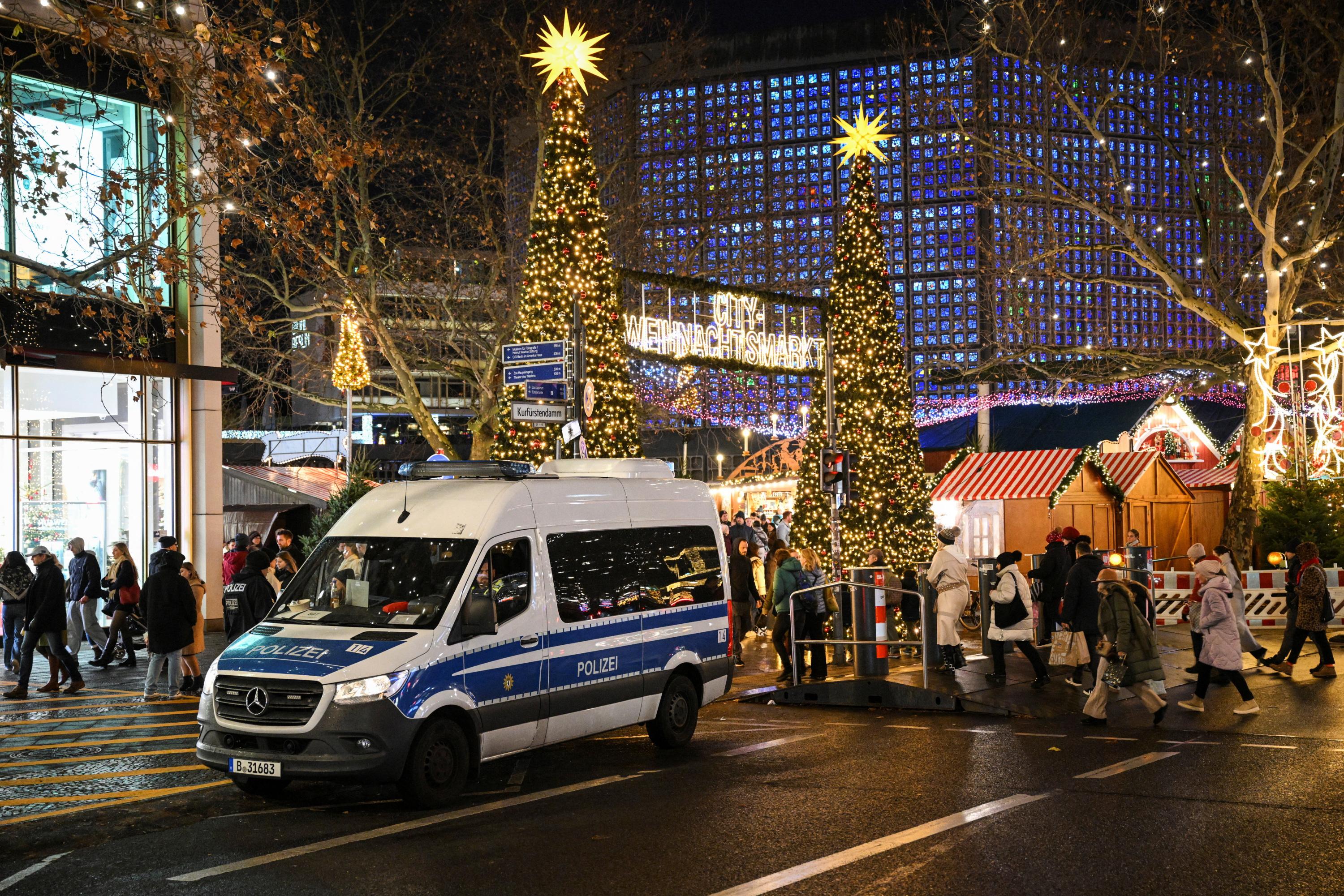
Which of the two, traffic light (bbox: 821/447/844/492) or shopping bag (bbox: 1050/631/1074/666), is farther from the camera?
traffic light (bbox: 821/447/844/492)

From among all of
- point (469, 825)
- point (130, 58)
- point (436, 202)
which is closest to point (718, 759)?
point (469, 825)

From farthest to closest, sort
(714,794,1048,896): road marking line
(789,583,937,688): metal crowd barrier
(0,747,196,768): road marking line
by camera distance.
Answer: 1. (789,583,937,688): metal crowd barrier
2. (0,747,196,768): road marking line
3. (714,794,1048,896): road marking line

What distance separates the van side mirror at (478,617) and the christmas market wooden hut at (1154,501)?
892 inches

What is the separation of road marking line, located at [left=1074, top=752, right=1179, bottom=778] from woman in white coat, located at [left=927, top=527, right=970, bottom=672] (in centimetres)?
462

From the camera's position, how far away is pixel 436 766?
29.3ft

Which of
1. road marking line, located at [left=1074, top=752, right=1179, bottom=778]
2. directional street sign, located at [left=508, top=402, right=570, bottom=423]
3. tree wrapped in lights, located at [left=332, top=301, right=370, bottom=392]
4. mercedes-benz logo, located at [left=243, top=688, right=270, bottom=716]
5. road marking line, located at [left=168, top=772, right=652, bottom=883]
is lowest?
road marking line, located at [left=1074, top=752, right=1179, bottom=778]

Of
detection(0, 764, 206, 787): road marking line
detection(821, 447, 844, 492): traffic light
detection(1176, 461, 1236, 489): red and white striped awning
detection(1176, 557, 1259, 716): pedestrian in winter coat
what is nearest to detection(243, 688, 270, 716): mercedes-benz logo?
detection(0, 764, 206, 787): road marking line

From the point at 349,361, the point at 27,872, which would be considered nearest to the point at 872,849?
the point at 27,872

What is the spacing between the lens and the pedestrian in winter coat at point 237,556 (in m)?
16.9

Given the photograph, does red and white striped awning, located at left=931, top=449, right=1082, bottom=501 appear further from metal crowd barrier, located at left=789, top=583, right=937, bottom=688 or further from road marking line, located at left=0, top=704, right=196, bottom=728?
road marking line, located at left=0, top=704, right=196, bottom=728

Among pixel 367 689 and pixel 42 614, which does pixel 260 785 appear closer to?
pixel 367 689

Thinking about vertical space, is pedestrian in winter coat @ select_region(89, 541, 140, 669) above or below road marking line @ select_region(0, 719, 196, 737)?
above

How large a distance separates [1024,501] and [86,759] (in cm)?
2183

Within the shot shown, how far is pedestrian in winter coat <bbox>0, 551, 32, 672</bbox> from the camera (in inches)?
602
